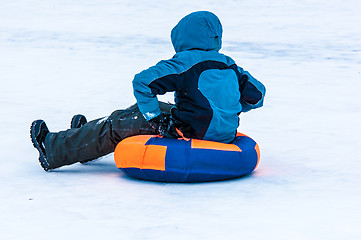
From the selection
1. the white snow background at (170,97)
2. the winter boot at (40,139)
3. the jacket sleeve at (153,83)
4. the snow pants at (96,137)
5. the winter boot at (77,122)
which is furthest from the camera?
the winter boot at (77,122)

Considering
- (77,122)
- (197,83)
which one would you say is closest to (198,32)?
(197,83)

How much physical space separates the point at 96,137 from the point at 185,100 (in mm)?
595

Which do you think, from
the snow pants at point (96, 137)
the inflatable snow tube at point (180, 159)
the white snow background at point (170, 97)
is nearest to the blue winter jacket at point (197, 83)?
the inflatable snow tube at point (180, 159)

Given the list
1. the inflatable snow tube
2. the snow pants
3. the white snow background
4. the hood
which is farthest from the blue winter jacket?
the white snow background

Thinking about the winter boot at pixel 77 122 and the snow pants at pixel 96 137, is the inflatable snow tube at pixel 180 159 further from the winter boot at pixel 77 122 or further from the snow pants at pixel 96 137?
the winter boot at pixel 77 122

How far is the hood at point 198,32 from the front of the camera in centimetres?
400

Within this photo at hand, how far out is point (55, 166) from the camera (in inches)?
170

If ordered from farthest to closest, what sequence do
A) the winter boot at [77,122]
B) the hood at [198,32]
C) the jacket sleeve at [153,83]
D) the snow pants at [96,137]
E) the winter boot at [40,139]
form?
the winter boot at [77,122]
the winter boot at [40,139]
the snow pants at [96,137]
the hood at [198,32]
the jacket sleeve at [153,83]

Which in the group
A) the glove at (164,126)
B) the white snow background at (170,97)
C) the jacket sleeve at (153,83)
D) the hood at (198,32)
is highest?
the hood at (198,32)

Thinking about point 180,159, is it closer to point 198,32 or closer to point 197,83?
point 197,83

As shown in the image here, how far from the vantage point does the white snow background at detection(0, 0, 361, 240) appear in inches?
129

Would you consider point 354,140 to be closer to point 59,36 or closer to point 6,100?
point 6,100

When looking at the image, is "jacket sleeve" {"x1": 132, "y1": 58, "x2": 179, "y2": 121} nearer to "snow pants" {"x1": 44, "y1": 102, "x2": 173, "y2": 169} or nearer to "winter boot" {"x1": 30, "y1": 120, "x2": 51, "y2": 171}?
"snow pants" {"x1": 44, "y1": 102, "x2": 173, "y2": 169}

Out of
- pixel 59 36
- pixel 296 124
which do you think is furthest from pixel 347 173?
pixel 59 36
